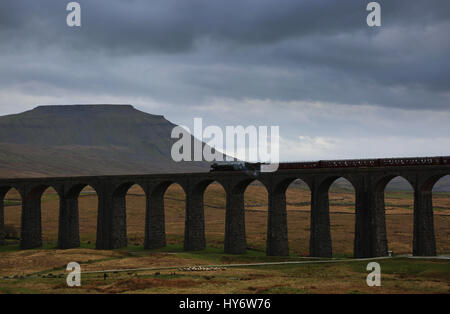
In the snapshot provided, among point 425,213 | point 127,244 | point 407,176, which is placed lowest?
point 127,244

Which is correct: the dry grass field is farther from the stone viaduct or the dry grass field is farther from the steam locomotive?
the steam locomotive

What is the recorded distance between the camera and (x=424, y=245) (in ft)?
171

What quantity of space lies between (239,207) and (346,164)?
1538 cm

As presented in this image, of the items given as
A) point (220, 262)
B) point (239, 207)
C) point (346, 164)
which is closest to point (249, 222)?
point (239, 207)

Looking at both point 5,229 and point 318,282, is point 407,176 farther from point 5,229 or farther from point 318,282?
point 5,229

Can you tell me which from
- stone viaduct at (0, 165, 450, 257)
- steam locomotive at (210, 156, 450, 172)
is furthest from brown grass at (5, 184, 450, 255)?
steam locomotive at (210, 156, 450, 172)

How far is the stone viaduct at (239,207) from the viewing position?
173 feet

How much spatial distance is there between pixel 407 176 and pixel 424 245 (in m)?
7.27

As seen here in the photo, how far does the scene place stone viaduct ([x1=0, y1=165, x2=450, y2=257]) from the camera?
52.8 meters

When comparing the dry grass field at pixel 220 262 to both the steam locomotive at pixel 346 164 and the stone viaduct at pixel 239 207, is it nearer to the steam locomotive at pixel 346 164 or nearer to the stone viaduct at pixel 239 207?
the stone viaduct at pixel 239 207

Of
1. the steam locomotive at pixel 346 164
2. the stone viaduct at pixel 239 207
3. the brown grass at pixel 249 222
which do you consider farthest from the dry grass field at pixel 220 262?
the steam locomotive at pixel 346 164

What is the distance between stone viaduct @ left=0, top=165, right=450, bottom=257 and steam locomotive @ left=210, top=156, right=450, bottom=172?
1410 millimetres

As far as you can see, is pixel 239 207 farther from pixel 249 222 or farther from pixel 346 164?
pixel 249 222
